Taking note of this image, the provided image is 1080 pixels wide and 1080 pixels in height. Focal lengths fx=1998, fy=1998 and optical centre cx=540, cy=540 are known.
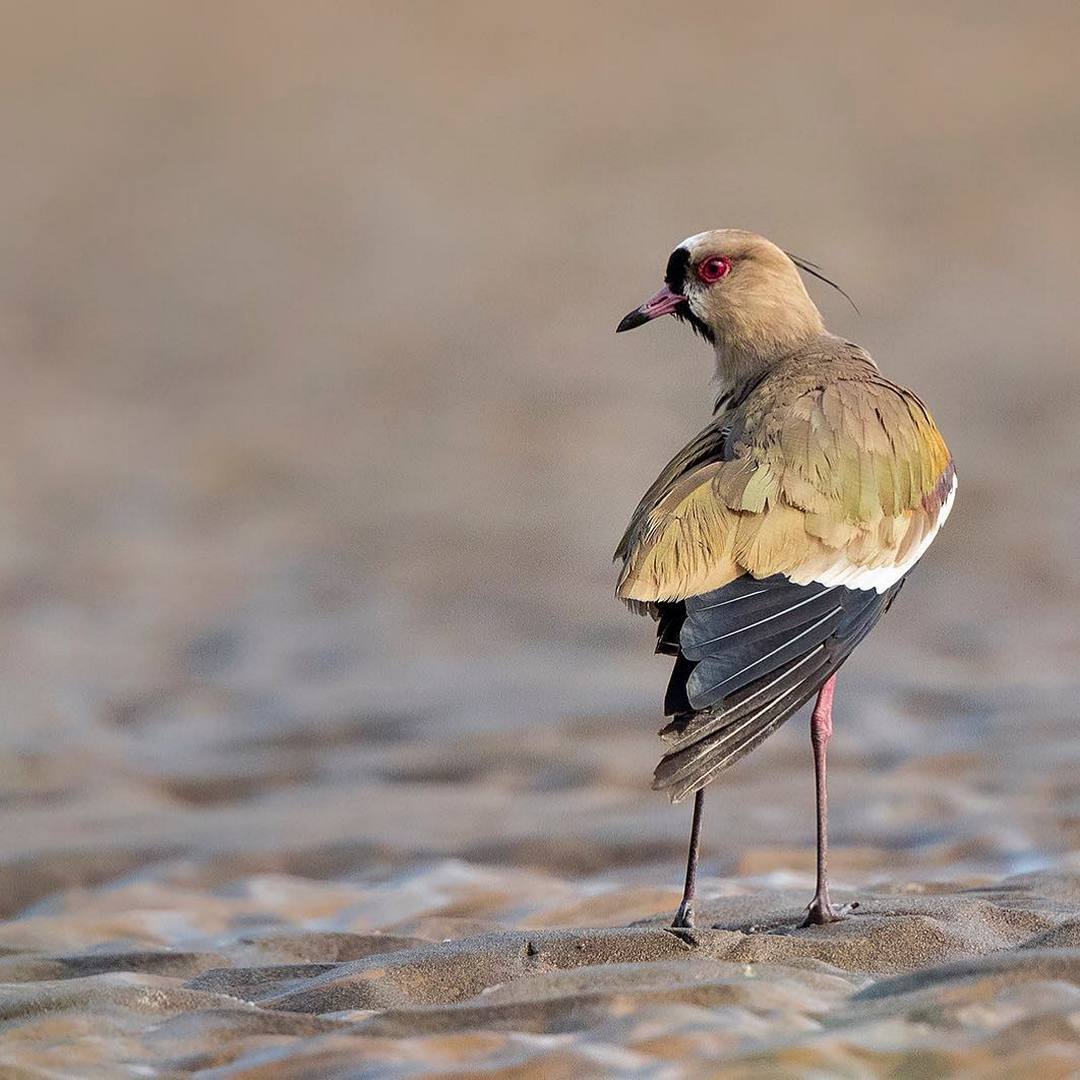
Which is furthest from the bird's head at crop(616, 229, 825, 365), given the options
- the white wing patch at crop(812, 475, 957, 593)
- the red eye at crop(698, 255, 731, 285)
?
the white wing patch at crop(812, 475, 957, 593)

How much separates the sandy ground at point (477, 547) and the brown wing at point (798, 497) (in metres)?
1.10

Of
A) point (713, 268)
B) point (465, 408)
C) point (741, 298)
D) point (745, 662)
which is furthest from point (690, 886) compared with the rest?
point (465, 408)

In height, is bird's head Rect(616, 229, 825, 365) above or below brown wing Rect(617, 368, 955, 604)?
above

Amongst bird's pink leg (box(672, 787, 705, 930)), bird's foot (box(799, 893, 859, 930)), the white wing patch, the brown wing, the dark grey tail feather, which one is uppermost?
the brown wing

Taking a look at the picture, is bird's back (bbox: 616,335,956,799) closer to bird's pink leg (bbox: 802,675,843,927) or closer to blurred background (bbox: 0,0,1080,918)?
bird's pink leg (bbox: 802,675,843,927)

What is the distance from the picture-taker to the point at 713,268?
7.30 m

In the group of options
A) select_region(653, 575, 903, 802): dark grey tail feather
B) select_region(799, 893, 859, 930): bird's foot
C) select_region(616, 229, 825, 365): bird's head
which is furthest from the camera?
select_region(616, 229, 825, 365): bird's head

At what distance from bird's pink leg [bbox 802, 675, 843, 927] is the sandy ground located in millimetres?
183

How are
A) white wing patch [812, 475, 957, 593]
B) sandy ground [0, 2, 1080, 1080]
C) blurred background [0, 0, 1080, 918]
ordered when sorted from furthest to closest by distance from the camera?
blurred background [0, 0, 1080, 918] → white wing patch [812, 475, 957, 593] → sandy ground [0, 2, 1080, 1080]

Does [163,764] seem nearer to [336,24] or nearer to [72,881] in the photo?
[72,881]

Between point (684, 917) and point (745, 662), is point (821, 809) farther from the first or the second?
point (745, 662)

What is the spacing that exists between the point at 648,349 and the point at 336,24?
191 inches

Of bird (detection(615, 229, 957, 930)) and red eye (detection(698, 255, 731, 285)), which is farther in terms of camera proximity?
red eye (detection(698, 255, 731, 285))

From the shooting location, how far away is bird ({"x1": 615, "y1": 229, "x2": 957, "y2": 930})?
5590 millimetres
